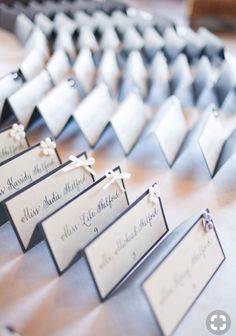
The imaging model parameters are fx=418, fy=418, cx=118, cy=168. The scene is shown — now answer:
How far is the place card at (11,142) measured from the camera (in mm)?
750

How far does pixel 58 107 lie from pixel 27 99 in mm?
71

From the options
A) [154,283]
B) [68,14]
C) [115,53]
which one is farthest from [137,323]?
[68,14]

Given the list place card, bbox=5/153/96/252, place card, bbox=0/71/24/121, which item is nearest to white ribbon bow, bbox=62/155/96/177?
place card, bbox=5/153/96/252

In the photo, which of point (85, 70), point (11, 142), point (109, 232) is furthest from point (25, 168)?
point (85, 70)

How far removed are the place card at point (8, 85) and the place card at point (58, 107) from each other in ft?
0.24

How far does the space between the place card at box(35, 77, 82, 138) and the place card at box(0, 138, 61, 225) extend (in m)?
0.22

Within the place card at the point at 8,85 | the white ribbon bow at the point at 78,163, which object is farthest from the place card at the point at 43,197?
the place card at the point at 8,85

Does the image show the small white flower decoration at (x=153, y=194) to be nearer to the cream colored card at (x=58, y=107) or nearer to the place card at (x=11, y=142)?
the place card at (x=11, y=142)

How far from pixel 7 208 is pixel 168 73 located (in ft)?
2.87

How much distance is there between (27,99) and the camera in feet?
3.10

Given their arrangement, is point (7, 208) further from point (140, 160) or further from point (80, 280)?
point (140, 160)

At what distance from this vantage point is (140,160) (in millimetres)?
900

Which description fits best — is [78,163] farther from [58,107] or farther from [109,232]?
[58,107]

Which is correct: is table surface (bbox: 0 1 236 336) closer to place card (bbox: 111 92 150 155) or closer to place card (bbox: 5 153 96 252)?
place card (bbox: 5 153 96 252)
